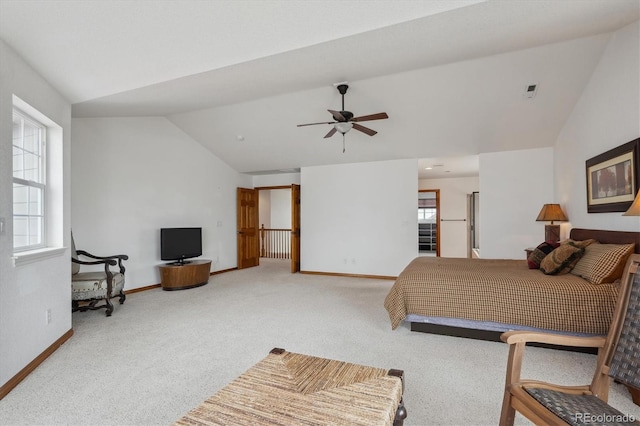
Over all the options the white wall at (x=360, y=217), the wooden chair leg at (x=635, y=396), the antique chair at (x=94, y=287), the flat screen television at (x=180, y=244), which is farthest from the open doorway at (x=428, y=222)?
the antique chair at (x=94, y=287)

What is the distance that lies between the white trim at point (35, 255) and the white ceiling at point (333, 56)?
151 centimetres

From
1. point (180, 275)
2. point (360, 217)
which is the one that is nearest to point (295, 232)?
point (360, 217)

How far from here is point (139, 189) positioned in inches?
208

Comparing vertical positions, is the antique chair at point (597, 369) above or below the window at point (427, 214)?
below

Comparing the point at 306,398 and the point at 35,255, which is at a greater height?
the point at 35,255

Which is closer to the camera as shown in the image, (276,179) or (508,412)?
(508,412)

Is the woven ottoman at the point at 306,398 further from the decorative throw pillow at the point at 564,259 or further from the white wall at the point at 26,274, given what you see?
the decorative throw pillow at the point at 564,259

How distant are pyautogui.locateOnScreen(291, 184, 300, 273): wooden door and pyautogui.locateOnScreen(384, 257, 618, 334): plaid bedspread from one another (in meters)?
3.78

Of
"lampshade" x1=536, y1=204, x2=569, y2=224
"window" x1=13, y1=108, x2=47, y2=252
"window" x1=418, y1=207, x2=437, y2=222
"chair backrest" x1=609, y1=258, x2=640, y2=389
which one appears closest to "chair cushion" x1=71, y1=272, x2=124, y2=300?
"window" x1=13, y1=108, x2=47, y2=252

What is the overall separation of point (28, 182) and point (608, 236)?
538cm

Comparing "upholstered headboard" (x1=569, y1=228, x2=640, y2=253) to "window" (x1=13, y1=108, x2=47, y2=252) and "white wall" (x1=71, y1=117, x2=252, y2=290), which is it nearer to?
"window" (x1=13, y1=108, x2=47, y2=252)

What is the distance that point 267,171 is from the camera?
24.2ft

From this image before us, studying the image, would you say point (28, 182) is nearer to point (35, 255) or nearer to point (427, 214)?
point (35, 255)

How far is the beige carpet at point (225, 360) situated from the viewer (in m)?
1.96
